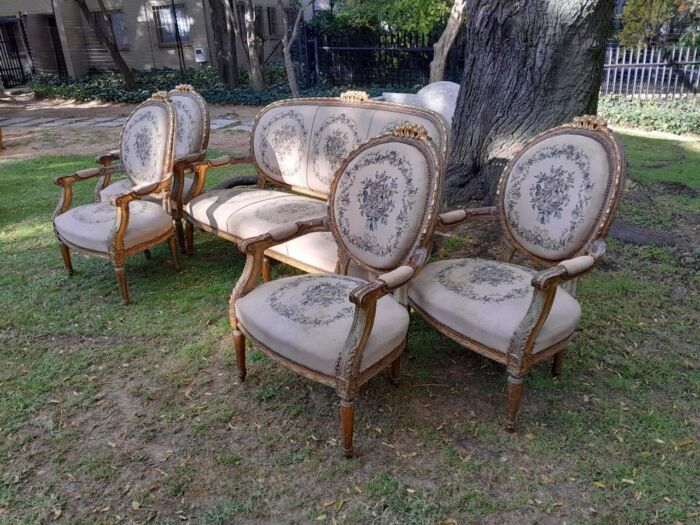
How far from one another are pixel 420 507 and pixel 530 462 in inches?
19.1

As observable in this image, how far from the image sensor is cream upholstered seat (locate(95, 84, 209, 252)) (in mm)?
3799

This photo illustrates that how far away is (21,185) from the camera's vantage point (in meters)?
5.84

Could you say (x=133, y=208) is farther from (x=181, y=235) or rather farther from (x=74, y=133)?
(x=74, y=133)

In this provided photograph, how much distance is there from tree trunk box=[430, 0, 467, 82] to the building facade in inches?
272

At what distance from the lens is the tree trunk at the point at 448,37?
783 cm

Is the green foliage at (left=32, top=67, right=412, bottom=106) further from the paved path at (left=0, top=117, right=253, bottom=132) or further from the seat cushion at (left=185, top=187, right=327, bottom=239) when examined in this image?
the seat cushion at (left=185, top=187, right=327, bottom=239)

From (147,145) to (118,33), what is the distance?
13938mm

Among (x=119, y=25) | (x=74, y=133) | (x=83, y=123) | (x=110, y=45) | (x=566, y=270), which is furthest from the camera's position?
(x=119, y=25)

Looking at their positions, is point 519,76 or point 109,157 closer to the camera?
point 519,76

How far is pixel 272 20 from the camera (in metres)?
16.1

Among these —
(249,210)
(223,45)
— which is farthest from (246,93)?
(249,210)

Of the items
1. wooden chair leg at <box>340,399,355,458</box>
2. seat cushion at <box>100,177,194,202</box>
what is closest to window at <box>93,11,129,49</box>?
seat cushion at <box>100,177,194,202</box>

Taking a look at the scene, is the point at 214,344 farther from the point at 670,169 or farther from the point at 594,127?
the point at 670,169

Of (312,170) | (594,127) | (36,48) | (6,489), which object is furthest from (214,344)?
(36,48)
